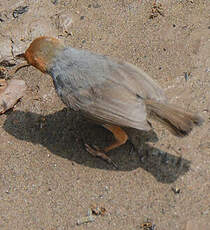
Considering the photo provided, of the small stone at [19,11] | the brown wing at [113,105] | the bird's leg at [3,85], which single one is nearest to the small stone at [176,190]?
the brown wing at [113,105]

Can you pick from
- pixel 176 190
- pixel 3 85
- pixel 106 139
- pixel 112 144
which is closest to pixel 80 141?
pixel 106 139

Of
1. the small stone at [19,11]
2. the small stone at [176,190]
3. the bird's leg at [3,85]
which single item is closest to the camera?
the small stone at [176,190]

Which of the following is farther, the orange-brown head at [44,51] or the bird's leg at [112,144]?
the orange-brown head at [44,51]

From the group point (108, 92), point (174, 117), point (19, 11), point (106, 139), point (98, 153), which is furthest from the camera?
point (19, 11)

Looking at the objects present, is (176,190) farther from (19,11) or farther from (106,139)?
(19,11)

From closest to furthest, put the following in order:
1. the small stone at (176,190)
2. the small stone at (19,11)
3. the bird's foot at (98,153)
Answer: the small stone at (176,190)
the bird's foot at (98,153)
the small stone at (19,11)

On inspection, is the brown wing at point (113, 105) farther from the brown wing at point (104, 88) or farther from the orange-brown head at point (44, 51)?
the orange-brown head at point (44, 51)

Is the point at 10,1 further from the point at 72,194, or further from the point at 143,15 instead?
the point at 72,194
